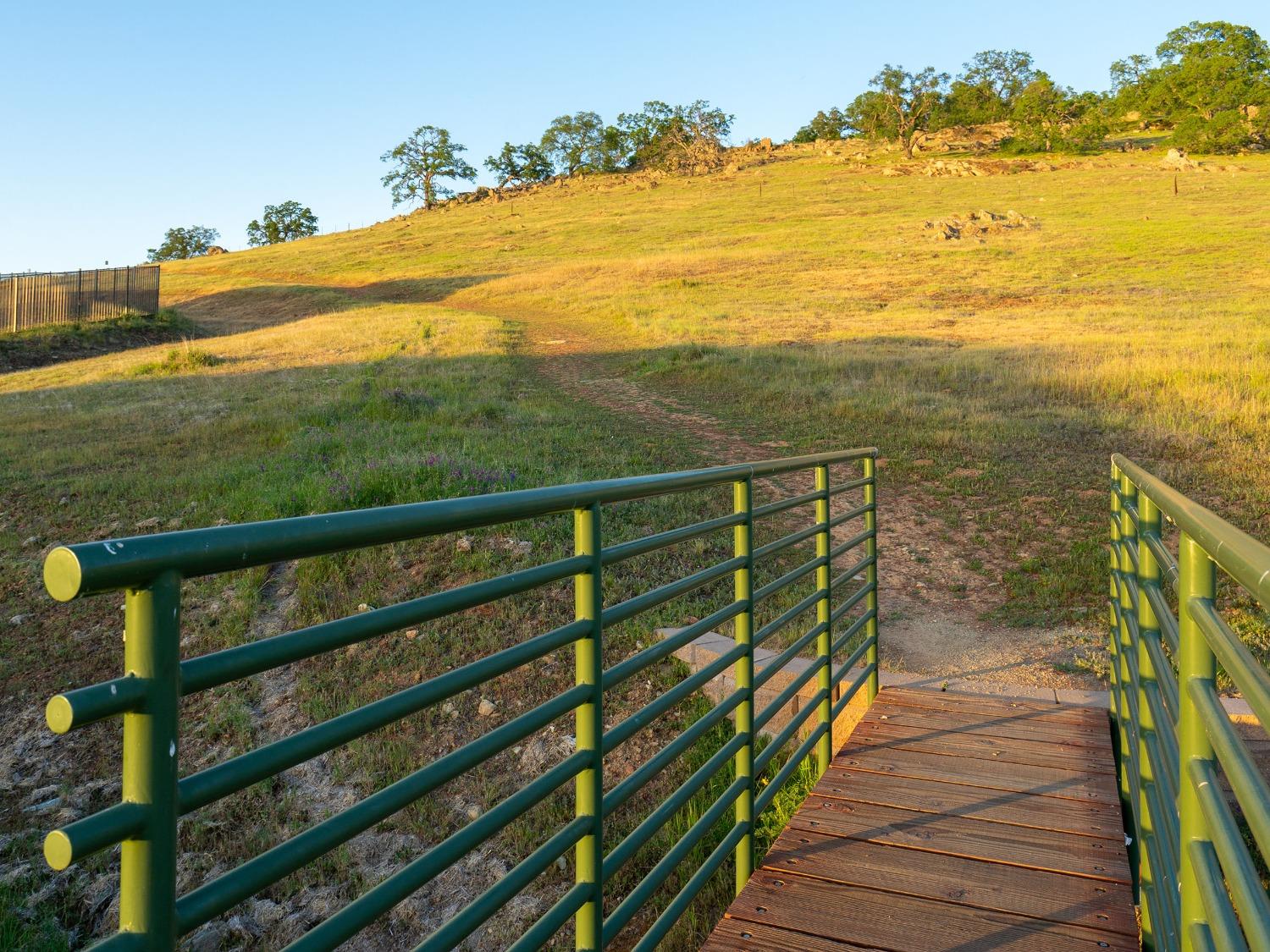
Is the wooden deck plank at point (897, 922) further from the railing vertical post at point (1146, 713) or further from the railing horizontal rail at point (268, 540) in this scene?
the railing horizontal rail at point (268, 540)

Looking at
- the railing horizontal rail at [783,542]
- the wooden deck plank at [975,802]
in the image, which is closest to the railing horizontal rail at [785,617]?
the railing horizontal rail at [783,542]

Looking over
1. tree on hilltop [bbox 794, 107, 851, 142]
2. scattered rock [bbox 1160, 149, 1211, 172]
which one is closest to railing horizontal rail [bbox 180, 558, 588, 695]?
scattered rock [bbox 1160, 149, 1211, 172]

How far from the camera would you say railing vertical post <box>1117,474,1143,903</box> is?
10.2 ft

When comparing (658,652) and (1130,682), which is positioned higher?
(658,652)

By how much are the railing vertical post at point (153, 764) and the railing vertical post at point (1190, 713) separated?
1501mm

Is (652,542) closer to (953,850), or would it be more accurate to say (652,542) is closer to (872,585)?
(953,850)

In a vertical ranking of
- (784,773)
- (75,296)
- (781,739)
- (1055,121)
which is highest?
Result: (1055,121)

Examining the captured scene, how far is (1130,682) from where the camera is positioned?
11.1 ft

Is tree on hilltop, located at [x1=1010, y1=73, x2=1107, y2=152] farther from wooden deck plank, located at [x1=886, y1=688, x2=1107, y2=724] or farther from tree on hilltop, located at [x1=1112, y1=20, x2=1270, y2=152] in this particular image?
wooden deck plank, located at [x1=886, y1=688, x2=1107, y2=724]

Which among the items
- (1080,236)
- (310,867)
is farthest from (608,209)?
(310,867)

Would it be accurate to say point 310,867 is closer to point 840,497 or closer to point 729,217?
point 840,497

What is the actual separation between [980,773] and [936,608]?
369 cm

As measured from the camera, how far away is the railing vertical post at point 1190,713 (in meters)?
1.55

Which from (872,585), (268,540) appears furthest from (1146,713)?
(268,540)
